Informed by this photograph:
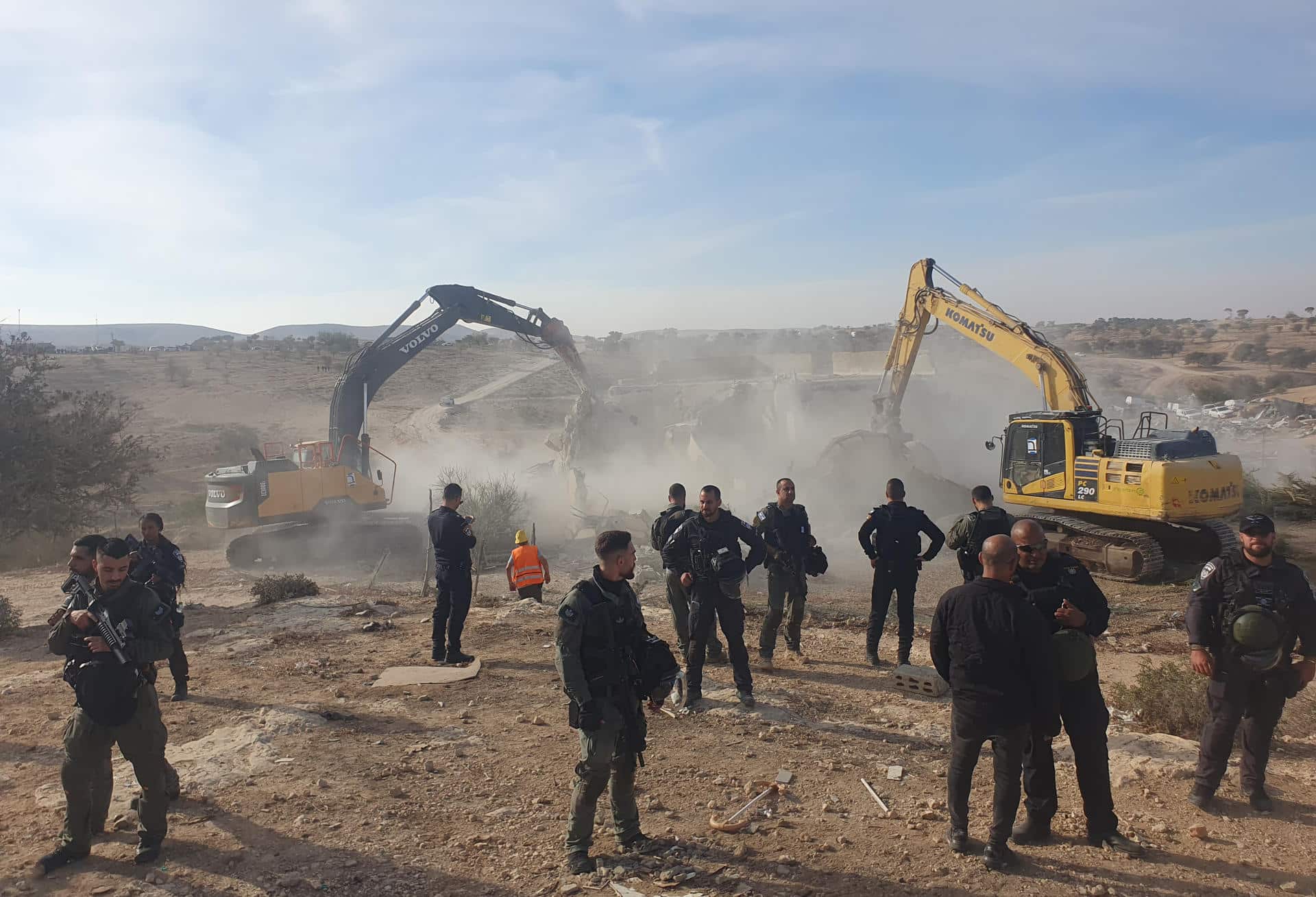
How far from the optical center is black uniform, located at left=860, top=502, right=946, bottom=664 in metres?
7.22

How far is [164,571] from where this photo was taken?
731 cm

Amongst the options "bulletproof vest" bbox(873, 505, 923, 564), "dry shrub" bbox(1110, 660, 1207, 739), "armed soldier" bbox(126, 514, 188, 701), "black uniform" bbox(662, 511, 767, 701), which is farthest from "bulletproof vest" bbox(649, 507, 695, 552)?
"armed soldier" bbox(126, 514, 188, 701)

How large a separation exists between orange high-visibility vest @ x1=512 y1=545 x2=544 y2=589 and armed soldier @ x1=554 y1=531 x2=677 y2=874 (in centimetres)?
594

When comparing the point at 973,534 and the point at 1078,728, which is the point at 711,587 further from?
the point at 1078,728

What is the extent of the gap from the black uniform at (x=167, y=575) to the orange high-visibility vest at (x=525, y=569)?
355 cm

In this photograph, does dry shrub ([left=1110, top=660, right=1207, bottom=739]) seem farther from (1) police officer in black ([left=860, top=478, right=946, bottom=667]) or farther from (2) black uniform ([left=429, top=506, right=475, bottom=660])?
(2) black uniform ([left=429, top=506, right=475, bottom=660])

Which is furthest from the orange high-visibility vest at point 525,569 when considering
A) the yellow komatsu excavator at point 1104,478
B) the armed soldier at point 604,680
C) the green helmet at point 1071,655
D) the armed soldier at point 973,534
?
the yellow komatsu excavator at point 1104,478

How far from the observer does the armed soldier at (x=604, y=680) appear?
3.95 m

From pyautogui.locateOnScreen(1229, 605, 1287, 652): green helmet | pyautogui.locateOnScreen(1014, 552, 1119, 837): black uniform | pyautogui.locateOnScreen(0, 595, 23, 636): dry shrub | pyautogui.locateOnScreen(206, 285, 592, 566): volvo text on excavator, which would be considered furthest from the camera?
pyautogui.locateOnScreen(206, 285, 592, 566): volvo text on excavator

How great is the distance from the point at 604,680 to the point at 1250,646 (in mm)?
3265

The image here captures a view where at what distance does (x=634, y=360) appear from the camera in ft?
168

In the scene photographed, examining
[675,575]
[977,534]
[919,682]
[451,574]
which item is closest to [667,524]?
[675,575]

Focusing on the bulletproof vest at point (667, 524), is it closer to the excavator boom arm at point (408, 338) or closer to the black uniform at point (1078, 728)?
the black uniform at point (1078, 728)

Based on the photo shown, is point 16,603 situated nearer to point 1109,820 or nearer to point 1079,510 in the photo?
point 1109,820
